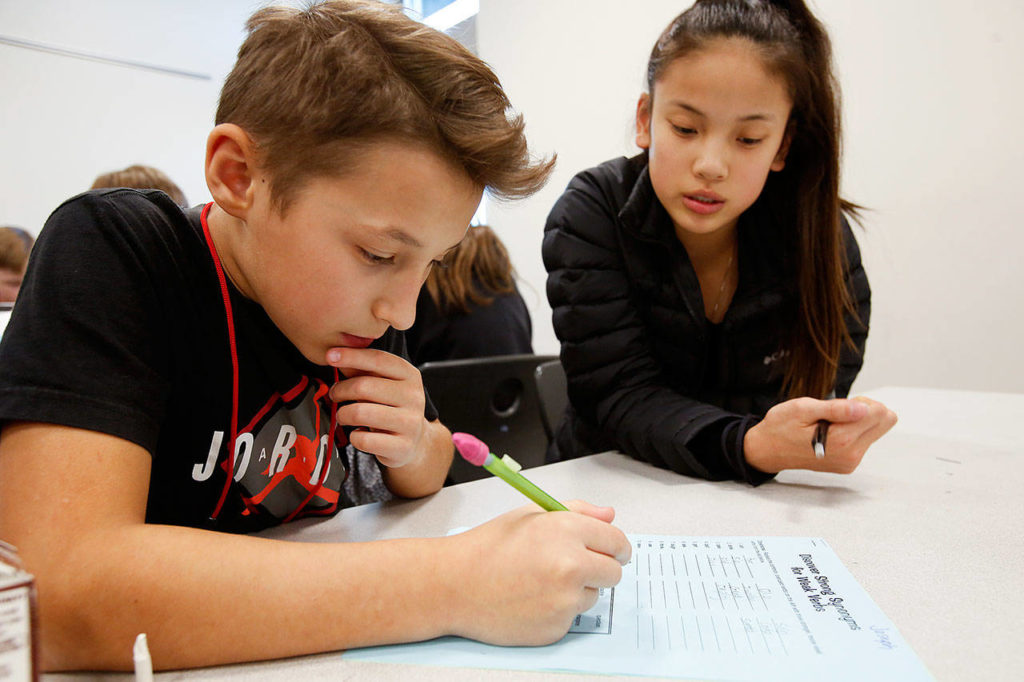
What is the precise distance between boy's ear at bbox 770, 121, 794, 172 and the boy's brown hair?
25.5 inches

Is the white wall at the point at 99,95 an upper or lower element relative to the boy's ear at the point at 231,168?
upper

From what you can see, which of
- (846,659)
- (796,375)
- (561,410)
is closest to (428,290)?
(561,410)

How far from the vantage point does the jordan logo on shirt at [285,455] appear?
68 centimetres

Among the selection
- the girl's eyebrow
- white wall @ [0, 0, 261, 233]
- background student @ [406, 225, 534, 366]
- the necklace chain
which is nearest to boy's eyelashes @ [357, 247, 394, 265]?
the girl's eyebrow

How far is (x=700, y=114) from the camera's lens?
3.31 feet

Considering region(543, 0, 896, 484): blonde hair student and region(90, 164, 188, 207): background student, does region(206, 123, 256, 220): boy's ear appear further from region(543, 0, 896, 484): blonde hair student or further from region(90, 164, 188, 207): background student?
region(90, 164, 188, 207): background student

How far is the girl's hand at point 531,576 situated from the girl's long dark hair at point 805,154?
29.4 inches

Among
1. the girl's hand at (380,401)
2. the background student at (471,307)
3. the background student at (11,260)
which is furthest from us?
the background student at (11,260)

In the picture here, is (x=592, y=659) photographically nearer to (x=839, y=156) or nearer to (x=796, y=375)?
(x=796, y=375)

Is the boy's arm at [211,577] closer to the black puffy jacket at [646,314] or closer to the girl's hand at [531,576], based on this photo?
the girl's hand at [531,576]

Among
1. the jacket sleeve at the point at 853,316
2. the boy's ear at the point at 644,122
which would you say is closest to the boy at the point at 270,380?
the boy's ear at the point at 644,122

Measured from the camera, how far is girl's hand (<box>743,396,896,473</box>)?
0.84 meters

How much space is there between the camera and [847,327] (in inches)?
45.4

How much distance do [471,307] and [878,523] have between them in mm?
1282
